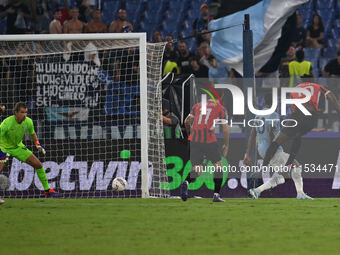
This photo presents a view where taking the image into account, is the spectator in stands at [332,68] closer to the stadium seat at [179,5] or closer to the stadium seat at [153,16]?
the stadium seat at [179,5]

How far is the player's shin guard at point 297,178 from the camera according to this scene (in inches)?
523

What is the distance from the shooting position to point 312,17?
762 inches

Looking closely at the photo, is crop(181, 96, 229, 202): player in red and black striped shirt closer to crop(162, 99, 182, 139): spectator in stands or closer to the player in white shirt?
the player in white shirt

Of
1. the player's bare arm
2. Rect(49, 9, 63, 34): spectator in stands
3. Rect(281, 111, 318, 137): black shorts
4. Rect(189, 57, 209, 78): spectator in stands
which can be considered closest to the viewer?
the player's bare arm

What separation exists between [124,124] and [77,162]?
3.85 ft

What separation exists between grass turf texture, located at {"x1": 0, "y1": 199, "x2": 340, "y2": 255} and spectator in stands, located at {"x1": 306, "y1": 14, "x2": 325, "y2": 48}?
7.27 metres

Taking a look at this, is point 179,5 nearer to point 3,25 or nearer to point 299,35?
point 299,35

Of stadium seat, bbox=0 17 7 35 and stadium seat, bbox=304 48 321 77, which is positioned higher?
stadium seat, bbox=0 17 7 35

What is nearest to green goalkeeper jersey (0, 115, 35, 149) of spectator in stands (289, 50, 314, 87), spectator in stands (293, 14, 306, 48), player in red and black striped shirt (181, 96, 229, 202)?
player in red and black striped shirt (181, 96, 229, 202)

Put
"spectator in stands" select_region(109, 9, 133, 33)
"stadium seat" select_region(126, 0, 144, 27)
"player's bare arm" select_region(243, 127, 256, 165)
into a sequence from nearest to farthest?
"player's bare arm" select_region(243, 127, 256, 165), "spectator in stands" select_region(109, 9, 133, 33), "stadium seat" select_region(126, 0, 144, 27)

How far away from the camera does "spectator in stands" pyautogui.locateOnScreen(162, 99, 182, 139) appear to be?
1400 cm

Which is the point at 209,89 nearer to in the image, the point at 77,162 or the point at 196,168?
the point at 196,168

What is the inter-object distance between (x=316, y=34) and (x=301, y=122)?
5.29 metres

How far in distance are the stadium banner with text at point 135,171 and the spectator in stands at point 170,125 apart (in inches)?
8.1
